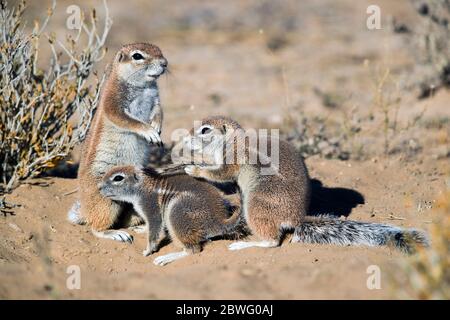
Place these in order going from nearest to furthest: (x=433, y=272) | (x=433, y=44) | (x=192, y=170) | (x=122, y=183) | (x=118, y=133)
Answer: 1. (x=433, y=272)
2. (x=192, y=170)
3. (x=122, y=183)
4. (x=118, y=133)
5. (x=433, y=44)

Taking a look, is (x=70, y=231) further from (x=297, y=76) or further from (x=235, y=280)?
(x=297, y=76)

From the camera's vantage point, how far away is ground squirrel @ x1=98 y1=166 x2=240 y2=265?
5.82 m

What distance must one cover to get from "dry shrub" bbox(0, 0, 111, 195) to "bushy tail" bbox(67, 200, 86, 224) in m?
0.57

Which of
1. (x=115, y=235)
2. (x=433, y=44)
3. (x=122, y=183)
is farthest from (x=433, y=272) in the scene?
(x=433, y=44)

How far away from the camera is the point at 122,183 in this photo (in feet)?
20.2

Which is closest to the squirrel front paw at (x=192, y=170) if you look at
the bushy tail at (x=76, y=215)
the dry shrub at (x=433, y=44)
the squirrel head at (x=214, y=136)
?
the squirrel head at (x=214, y=136)

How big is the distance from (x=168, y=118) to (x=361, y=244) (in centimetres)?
569

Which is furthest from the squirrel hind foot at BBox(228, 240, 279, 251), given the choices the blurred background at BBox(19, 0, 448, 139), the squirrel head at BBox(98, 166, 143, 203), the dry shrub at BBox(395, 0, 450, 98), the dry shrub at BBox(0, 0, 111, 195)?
the dry shrub at BBox(395, 0, 450, 98)

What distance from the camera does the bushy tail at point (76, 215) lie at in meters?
6.50

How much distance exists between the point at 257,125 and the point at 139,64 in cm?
419

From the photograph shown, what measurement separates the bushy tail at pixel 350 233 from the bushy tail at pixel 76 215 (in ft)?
7.07

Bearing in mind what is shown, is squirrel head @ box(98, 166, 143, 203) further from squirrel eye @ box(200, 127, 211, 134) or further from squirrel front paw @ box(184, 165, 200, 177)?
squirrel eye @ box(200, 127, 211, 134)

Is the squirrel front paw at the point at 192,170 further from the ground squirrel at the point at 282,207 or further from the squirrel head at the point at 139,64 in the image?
the squirrel head at the point at 139,64

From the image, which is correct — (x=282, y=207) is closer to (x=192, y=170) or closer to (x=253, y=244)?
(x=253, y=244)
